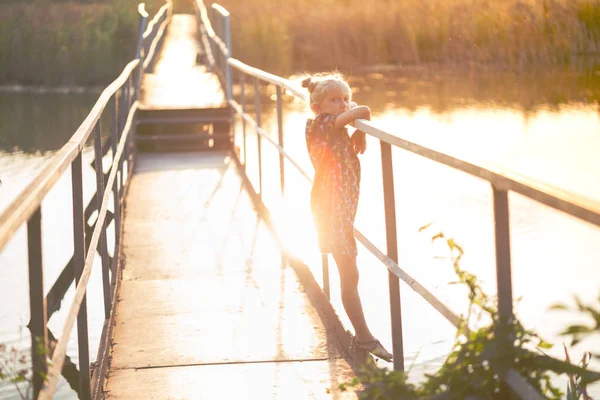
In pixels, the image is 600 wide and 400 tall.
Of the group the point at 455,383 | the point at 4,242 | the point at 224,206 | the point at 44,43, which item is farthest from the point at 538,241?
the point at 44,43

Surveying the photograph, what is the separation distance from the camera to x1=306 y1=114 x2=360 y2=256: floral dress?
12.3 feet

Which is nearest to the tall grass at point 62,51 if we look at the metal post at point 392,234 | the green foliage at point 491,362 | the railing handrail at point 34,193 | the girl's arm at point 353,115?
the girl's arm at point 353,115

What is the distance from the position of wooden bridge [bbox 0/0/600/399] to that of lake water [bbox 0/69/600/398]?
5.2 inches

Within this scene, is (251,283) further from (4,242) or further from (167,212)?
(4,242)

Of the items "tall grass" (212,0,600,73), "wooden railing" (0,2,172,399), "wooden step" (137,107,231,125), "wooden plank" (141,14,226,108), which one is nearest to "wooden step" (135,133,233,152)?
"wooden step" (137,107,231,125)

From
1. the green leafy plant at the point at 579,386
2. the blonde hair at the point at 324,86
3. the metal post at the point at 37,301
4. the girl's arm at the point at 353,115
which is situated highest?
the blonde hair at the point at 324,86

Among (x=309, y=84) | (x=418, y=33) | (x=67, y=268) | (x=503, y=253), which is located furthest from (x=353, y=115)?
(x=418, y=33)

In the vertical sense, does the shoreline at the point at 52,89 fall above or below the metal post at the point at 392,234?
above

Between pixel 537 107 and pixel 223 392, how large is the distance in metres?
13.5

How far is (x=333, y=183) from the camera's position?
12.3 feet

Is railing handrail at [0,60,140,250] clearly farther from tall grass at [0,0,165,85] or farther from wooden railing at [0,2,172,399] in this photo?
tall grass at [0,0,165,85]

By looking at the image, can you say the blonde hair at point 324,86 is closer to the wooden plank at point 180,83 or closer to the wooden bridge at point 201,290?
the wooden bridge at point 201,290

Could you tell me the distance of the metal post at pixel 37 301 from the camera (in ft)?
7.13

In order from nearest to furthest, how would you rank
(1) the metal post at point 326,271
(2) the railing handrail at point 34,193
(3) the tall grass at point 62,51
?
(2) the railing handrail at point 34,193
(1) the metal post at point 326,271
(3) the tall grass at point 62,51
